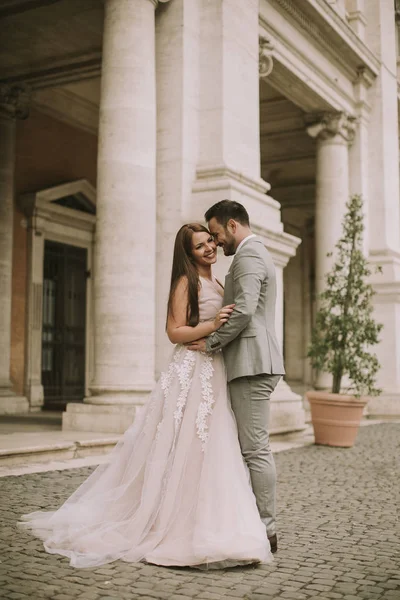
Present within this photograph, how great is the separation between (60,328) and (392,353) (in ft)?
20.5

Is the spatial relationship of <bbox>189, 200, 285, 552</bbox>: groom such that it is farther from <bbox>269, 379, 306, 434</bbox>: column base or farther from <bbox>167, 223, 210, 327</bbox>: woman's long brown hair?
<bbox>269, 379, 306, 434</bbox>: column base

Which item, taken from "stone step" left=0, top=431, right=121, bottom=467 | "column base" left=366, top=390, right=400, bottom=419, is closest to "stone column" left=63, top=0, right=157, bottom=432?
"stone step" left=0, top=431, right=121, bottom=467

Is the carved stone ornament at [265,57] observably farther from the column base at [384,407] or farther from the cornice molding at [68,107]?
the column base at [384,407]

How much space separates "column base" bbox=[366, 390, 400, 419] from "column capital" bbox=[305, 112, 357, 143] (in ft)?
16.1

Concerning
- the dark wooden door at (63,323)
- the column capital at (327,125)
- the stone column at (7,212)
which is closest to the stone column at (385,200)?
the column capital at (327,125)

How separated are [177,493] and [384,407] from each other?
10713 millimetres

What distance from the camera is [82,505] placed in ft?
13.9

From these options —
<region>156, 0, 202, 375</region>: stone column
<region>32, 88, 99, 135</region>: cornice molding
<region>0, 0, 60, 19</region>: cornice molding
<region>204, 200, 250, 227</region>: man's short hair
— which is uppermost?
<region>32, 88, 99, 135</region>: cornice molding

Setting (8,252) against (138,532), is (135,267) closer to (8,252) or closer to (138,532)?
(138,532)

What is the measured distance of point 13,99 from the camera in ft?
42.6

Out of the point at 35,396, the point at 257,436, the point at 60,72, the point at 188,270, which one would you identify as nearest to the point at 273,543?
the point at 257,436

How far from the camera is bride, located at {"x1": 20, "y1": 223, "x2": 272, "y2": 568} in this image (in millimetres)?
3697

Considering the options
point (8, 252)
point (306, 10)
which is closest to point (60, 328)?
point (8, 252)

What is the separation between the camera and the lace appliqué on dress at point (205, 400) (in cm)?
398
